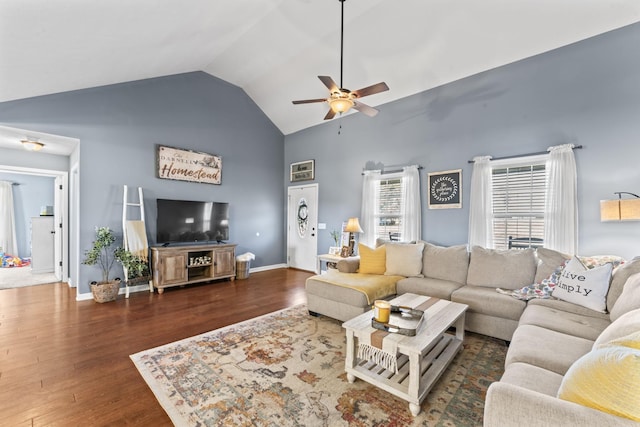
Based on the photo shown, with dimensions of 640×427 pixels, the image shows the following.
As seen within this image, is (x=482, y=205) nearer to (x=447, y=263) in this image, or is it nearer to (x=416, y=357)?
(x=447, y=263)

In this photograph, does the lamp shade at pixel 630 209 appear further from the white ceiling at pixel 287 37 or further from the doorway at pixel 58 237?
the doorway at pixel 58 237

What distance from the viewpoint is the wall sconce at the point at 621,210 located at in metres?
2.61

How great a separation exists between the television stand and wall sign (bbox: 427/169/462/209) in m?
3.87

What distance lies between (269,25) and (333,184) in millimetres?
3078

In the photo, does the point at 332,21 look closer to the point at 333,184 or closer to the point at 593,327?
the point at 333,184

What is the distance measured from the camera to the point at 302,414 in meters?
1.77

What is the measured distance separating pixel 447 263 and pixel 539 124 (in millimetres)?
2190

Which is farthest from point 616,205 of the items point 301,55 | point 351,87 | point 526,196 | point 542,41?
point 301,55

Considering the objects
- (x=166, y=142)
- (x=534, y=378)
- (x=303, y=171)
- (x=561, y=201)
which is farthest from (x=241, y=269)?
(x=561, y=201)

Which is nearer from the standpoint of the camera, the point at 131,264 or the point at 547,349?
the point at 547,349

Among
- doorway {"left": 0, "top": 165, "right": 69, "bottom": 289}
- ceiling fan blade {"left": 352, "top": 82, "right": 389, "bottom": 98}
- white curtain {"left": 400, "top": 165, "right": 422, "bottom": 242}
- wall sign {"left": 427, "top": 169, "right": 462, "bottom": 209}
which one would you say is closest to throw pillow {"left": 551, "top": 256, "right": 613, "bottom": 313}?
wall sign {"left": 427, "top": 169, "right": 462, "bottom": 209}

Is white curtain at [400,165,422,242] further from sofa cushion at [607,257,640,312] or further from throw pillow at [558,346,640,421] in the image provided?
throw pillow at [558,346,640,421]

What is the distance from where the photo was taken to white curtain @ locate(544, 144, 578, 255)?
10.8 feet

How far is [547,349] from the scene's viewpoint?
1.69m
